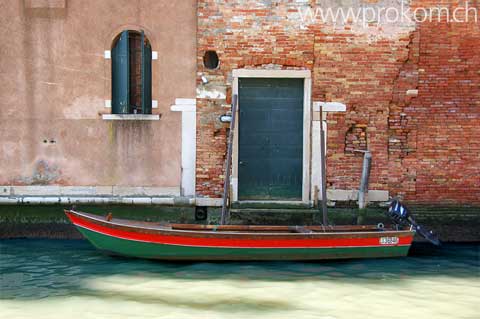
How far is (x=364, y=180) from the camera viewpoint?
9.33 metres

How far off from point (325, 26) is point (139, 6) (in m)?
2.76

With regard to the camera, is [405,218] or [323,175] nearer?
[405,218]

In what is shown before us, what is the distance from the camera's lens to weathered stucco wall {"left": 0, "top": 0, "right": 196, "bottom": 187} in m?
9.51

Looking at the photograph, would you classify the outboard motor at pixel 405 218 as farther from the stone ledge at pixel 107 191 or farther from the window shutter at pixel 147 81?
the window shutter at pixel 147 81

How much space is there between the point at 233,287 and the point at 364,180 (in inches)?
123

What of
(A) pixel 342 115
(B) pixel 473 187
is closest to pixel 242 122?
(A) pixel 342 115

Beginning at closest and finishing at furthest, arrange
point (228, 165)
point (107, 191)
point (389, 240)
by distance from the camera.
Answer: point (389, 240), point (228, 165), point (107, 191)

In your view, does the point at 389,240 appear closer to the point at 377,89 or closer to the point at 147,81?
the point at 377,89

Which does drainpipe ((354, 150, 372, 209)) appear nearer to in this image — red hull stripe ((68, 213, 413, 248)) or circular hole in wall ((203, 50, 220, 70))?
red hull stripe ((68, 213, 413, 248))

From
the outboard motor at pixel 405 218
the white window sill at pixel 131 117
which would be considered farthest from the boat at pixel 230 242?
the white window sill at pixel 131 117

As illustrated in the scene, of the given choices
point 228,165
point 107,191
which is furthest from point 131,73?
point 228,165

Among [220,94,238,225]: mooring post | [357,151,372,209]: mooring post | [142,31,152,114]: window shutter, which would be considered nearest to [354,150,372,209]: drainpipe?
[357,151,372,209]: mooring post

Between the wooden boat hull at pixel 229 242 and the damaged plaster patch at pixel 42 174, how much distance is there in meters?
1.45

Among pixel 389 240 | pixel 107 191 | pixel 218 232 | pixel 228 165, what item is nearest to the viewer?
pixel 218 232
